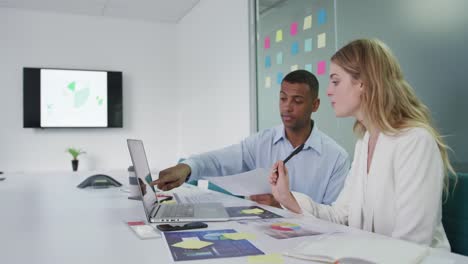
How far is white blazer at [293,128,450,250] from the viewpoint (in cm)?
127

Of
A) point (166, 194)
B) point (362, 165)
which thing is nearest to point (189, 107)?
point (166, 194)

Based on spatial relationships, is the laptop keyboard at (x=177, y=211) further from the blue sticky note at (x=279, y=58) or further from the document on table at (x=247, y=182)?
the blue sticky note at (x=279, y=58)

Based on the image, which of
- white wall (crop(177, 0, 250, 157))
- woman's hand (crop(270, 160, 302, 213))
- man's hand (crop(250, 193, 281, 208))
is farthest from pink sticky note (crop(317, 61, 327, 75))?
woman's hand (crop(270, 160, 302, 213))

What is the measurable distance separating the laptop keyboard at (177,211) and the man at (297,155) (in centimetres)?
36

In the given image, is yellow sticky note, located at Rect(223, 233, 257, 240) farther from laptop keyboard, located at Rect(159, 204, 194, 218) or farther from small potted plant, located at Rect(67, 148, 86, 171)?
small potted plant, located at Rect(67, 148, 86, 171)

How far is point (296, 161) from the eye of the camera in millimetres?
2496

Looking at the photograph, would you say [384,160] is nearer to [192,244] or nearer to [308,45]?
[192,244]

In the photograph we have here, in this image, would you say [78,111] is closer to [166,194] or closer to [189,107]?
[189,107]

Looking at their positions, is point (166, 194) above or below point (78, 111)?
below

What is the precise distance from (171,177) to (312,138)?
37.6 inches

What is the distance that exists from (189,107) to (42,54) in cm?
201

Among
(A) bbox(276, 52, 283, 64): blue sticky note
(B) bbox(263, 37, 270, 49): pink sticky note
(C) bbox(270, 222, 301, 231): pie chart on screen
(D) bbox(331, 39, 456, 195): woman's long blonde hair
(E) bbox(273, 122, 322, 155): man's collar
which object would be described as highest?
(B) bbox(263, 37, 270, 49): pink sticky note

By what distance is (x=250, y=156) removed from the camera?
278 cm

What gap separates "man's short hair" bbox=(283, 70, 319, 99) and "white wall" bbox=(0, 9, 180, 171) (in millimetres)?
3256
